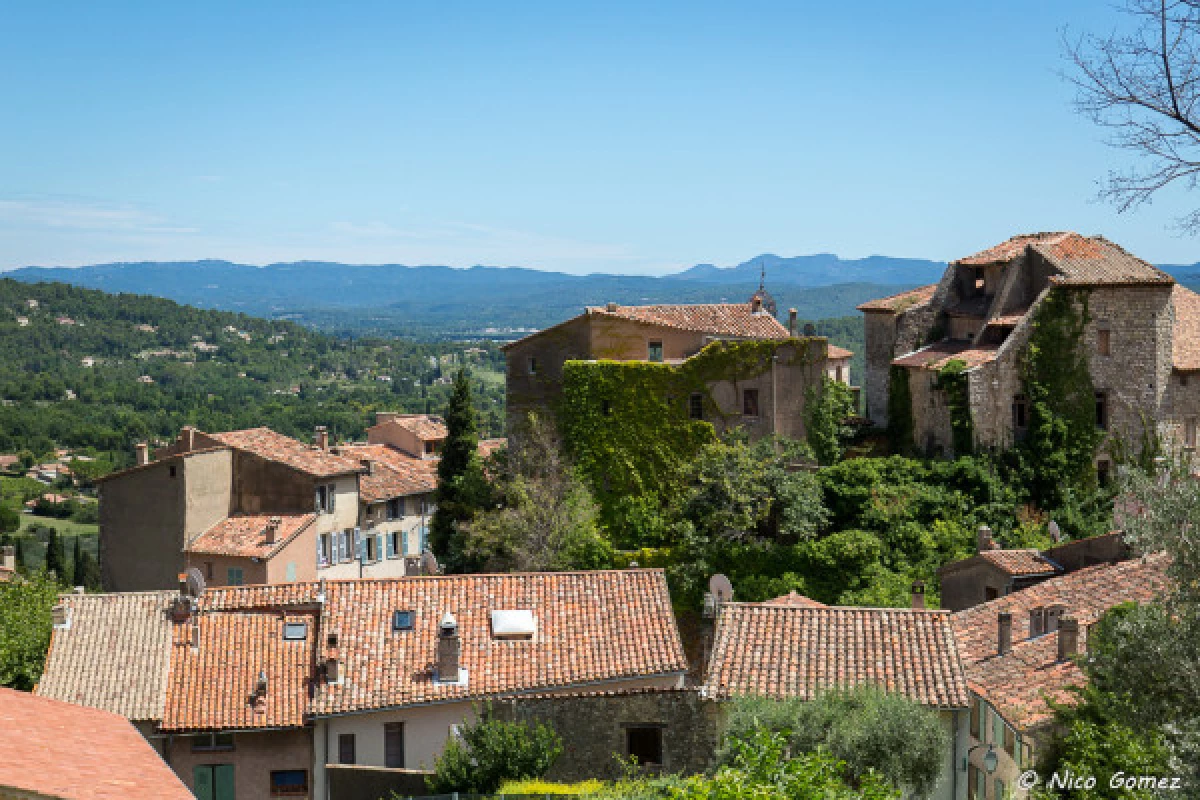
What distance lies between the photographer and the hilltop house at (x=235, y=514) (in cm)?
4569

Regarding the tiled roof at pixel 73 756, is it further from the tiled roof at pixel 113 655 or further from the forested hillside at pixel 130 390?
the forested hillside at pixel 130 390

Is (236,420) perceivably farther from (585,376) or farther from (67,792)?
(67,792)

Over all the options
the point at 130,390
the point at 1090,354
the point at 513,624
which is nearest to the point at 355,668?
the point at 513,624

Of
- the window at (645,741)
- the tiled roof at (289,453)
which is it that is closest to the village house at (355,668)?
the window at (645,741)

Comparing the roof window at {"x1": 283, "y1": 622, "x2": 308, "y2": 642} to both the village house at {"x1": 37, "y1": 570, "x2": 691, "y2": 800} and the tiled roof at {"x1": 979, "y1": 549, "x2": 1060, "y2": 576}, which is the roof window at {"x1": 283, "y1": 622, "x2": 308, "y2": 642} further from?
the tiled roof at {"x1": 979, "y1": 549, "x2": 1060, "y2": 576}

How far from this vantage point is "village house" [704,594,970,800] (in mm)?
21453

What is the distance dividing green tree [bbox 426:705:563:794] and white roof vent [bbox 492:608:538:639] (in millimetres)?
4356

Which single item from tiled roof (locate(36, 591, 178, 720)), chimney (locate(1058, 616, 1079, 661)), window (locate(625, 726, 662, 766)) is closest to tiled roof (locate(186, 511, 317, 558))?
tiled roof (locate(36, 591, 178, 720))

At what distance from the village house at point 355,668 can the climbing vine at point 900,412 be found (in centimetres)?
1578

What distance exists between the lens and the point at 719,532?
38562 mm

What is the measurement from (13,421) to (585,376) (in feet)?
342

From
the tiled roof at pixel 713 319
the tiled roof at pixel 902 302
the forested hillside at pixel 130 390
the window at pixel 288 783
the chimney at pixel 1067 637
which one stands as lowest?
the forested hillside at pixel 130 390

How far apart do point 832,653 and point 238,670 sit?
1176cm

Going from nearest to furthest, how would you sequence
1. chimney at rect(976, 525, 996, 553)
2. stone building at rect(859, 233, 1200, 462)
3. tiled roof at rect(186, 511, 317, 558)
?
chimney at rect(976, 525, 996, 553)
stone building at rect(859, 233, 1200, 462)
tiled roof at rect(186, 511, 317, 558)
